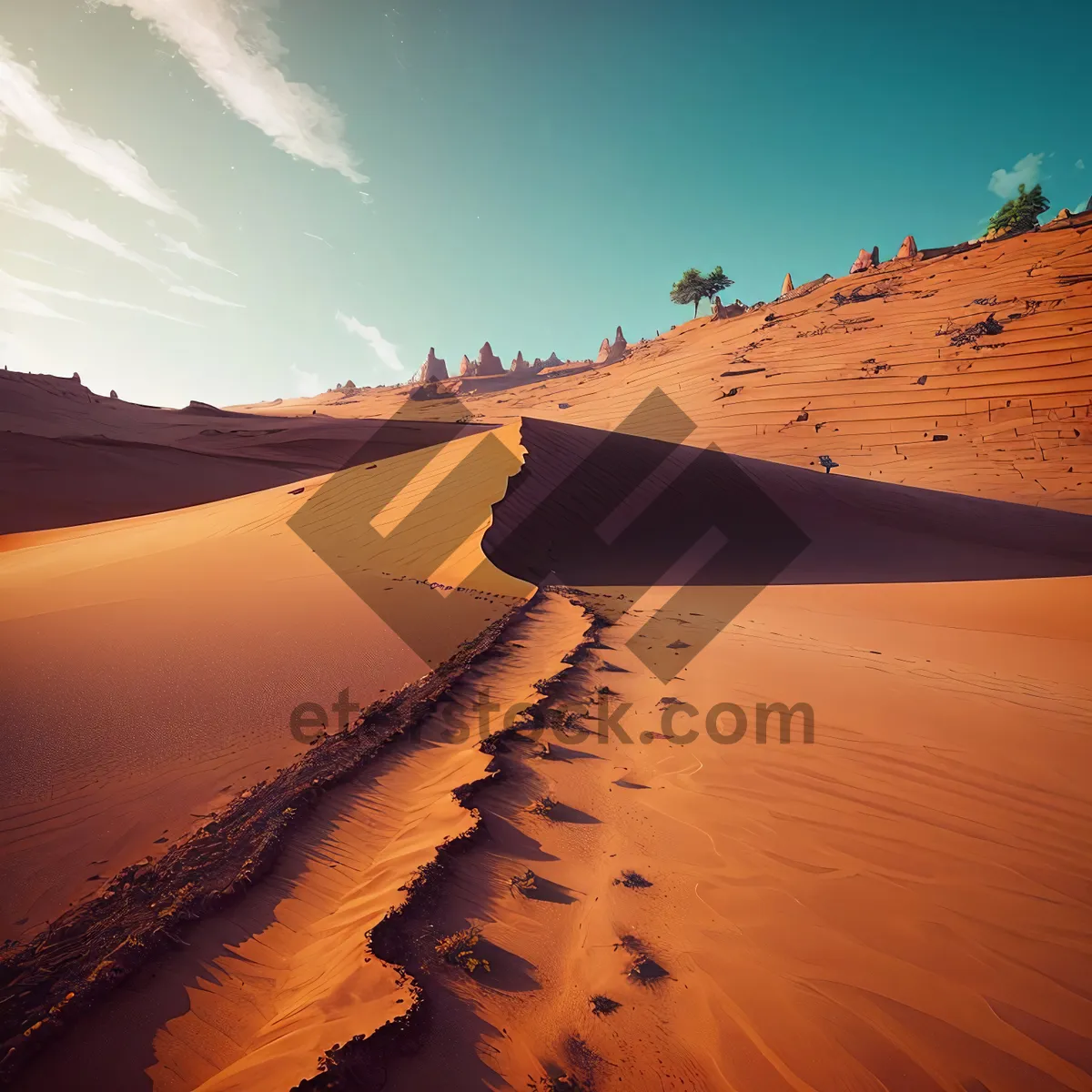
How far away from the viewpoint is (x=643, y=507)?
43.4 ft

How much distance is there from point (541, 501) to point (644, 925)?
9.77 m

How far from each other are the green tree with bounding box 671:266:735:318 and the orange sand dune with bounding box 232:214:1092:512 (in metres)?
20.5

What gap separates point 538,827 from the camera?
3234mm

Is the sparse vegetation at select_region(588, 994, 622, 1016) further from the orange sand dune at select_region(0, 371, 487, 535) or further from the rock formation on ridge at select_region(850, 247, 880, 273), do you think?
the rock formation on ridge at select_region(850, 247, 880, 273)

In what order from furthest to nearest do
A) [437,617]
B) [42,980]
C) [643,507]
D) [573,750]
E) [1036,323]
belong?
[1036,323] → [643,507] → [437,617] → [573,750] → [42,980]

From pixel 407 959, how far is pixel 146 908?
1.40 meters

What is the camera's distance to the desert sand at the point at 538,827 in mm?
1994

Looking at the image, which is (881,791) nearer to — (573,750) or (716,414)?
(573,750)

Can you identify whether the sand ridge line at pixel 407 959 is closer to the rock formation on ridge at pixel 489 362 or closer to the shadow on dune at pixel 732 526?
the shadow on dune at pixel 732 526

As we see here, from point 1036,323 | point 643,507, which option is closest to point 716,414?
point 1036,323

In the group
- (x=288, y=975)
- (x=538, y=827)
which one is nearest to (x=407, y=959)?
(x=288, y=975)

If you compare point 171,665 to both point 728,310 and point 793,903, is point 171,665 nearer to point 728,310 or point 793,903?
point 793,903

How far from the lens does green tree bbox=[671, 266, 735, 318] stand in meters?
55.3

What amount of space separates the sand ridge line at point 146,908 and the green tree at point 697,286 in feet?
202
